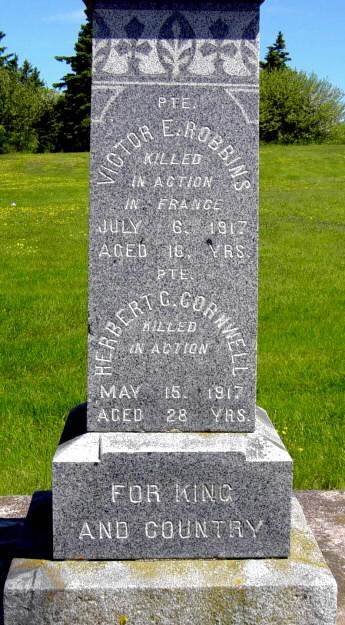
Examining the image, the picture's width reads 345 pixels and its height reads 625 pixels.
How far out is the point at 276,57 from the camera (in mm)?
71625

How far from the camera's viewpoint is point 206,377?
3.69 meters

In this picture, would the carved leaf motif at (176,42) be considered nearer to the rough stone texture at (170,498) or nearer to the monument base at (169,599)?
the rough stone texture at (170,498)

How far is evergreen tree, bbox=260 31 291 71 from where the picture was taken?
71625 millimetres

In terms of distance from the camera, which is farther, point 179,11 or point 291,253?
point 291,253

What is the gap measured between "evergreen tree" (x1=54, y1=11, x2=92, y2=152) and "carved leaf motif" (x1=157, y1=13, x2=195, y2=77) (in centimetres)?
5170

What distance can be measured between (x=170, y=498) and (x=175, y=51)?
1.95 metres

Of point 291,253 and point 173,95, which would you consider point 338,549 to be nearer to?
point 173,95

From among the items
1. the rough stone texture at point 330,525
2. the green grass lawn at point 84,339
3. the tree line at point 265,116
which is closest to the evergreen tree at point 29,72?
the tree line at point 265,116

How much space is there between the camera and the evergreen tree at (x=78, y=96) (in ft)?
180

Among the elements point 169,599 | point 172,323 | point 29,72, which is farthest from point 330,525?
point 29,72

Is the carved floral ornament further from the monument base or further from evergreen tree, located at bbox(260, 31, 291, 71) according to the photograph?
evergreen tree, located at bbox(260, 31, 291, 71)

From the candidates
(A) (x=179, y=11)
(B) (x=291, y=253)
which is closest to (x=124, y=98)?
(A) (x=179, y=11)

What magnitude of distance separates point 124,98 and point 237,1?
637 mm

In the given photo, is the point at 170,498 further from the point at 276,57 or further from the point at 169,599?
the point at 276,57
